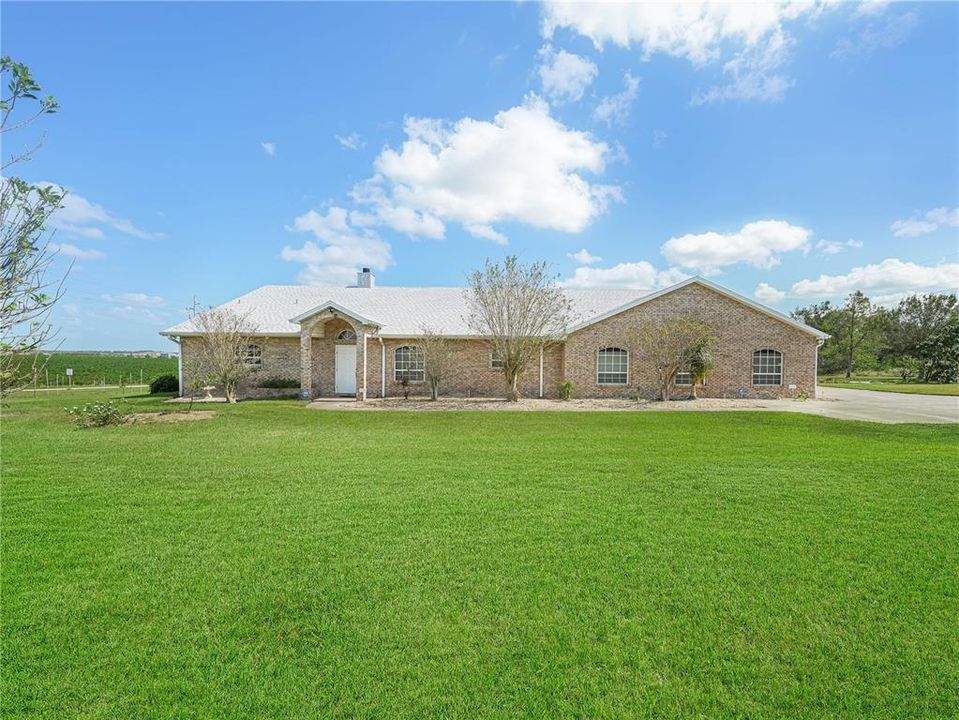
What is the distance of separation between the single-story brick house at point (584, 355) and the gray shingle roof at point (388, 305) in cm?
18

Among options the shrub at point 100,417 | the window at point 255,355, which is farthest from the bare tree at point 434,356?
the shrub at point 100,417

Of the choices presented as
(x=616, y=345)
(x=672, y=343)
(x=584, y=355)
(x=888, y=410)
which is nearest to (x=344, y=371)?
(x=584, y=355)

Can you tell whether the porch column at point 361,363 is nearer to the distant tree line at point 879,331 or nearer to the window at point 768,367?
the window at point 768,367

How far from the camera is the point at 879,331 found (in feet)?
162

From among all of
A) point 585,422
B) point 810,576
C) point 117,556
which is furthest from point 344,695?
point 585,422

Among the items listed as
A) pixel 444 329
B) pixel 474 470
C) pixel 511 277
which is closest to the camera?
pixel 474 470

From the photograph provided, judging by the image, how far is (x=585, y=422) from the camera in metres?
13.6

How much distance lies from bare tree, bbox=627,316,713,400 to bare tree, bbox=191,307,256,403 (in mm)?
16335


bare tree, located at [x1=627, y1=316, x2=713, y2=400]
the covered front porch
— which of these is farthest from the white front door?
→ bare tree, located at [x1=627, y1=316, x2=713, y2=400]

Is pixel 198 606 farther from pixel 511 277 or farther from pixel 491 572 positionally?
pixel 511 277

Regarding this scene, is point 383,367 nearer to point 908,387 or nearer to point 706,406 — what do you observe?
point 706,406

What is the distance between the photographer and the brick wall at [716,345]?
816 inches

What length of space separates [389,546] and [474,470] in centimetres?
305

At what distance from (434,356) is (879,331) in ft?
Result: 175
